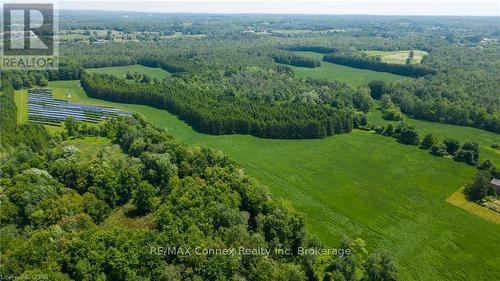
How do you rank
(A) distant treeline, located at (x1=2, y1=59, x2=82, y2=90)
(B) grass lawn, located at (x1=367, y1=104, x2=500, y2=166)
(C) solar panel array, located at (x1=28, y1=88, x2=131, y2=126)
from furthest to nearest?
(A) distant treeline, located at (x1=2, y1=59, x2=82, y2=90) < (C) solar panel array, located at (x1=28, y1=88, x2=131, y2=126) < (B) grass lawn, located at (x1=367, y1=104, x2=500, y2=166)

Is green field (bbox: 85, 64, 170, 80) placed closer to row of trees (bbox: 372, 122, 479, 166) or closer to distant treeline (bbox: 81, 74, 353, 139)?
distant treeline (bbox: 81, 74, 353, 139)

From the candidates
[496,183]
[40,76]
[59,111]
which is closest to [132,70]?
[40,76]

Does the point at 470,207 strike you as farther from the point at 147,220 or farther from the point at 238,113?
the point at 238,113

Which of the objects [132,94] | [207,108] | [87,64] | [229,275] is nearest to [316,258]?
[229,275]

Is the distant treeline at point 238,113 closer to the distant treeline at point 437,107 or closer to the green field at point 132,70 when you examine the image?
the distant treeline at point 437,107

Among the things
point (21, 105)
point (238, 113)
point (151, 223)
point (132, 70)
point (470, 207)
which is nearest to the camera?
point (151, 223)

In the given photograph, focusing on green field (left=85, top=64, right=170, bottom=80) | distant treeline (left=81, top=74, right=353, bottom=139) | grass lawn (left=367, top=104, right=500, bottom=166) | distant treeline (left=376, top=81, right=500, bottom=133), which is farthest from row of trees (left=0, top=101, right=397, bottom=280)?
green field (left=85, top=64, right=170, bottom=80)

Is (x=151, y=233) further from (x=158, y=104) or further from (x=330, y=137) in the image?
(x=158, y=104)

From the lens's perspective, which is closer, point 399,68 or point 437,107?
point 437,107
